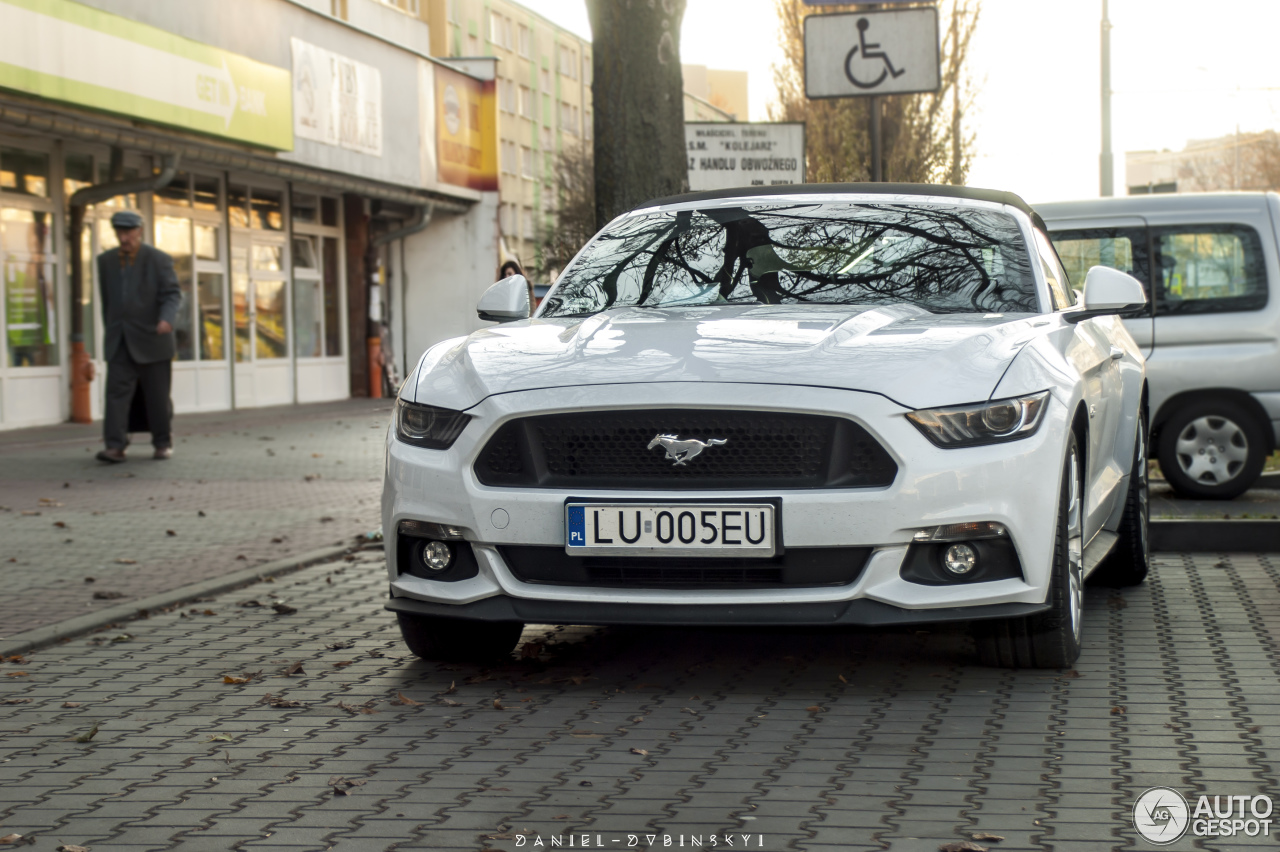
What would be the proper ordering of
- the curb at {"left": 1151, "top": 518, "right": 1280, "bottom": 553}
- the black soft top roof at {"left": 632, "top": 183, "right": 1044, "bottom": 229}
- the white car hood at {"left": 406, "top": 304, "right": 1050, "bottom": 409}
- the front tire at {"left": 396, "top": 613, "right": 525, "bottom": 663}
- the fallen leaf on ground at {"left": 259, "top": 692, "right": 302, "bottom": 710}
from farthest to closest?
the curb at {"left": 1151, "top": 518, "right": 1280, "bottom": 553}
the black soft top roof at {"left": 632, "top": 183, "right": 1044, "bottom": 229}
the front tire at {"left": 396, "top": 613, "right": 525, "bottom": 663}
the fallen leaf on ground at {"left": 259, "top": 692, "right": 302, "bottom": 710}
the white car hood at {"left": 406, "top": 304, "right": 1050, "bottom": 409}

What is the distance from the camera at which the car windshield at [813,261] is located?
6035mm

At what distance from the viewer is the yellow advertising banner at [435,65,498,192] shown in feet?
100

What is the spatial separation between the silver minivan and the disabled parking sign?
1464 mm

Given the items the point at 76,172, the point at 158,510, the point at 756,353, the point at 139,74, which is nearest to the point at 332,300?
the point at 76,172

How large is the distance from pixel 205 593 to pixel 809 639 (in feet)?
9.56

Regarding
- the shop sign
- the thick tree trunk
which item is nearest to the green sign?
the shop sign

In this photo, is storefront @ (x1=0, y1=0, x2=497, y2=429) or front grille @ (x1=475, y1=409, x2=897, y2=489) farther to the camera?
storefront @ (x1=0, y1=0, x2=497, y2=429)

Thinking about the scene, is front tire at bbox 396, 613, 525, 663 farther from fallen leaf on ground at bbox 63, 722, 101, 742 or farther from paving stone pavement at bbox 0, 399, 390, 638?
paving stone pavement at bbox 0, 399, 390, 638

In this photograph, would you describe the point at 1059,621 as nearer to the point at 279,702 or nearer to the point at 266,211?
the point at 279,702

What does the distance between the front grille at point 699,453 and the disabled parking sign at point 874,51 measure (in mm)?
6934

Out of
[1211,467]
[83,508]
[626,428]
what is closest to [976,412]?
[626,428]

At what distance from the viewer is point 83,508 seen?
11148mm

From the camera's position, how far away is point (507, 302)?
645 centimetres

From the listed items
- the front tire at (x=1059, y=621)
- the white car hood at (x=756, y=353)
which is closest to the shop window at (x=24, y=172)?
the white car hood at (x=756, y=353)
